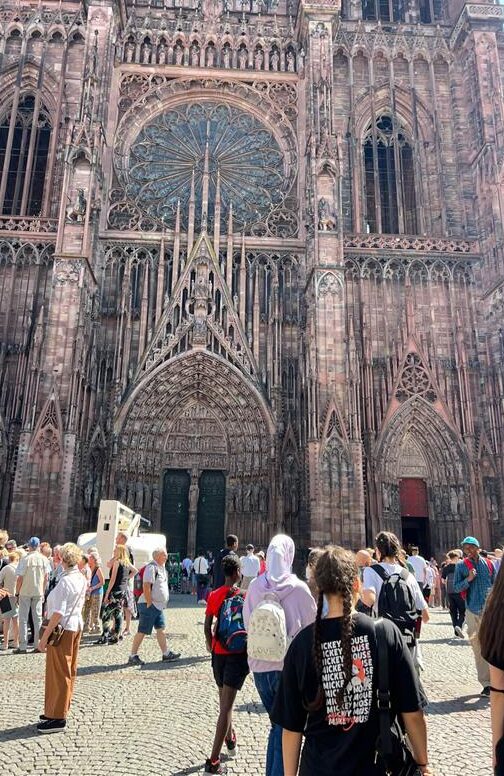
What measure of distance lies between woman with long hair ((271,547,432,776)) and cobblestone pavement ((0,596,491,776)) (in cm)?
272

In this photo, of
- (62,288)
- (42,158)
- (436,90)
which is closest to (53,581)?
(62,288)

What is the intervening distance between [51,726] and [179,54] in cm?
2779

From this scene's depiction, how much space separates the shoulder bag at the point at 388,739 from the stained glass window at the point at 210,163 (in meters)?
23.5

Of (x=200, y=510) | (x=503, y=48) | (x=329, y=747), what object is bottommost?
(x=329, y=747)

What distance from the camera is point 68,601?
5.77 m

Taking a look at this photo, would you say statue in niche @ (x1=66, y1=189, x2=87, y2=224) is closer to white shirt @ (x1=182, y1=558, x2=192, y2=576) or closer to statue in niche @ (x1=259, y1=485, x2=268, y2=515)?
statue in niche @ (x1=259, y1=485, x2=268, y2=515)

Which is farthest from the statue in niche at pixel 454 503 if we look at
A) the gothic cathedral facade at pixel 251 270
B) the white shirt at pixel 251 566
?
the white shirt at pixel 251 566

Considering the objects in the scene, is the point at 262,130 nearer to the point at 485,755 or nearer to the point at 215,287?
the point at 215,287

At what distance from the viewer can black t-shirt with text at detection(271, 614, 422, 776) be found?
238 centimetres

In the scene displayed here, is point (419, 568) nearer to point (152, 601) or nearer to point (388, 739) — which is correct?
point (152, 601)

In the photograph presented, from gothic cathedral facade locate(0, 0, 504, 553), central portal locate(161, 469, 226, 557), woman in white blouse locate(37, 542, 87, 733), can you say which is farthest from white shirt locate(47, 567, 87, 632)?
central portal locate(161, 469, 226, 557)

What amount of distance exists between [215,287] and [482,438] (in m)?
11.5

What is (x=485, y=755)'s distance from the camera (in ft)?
16.9

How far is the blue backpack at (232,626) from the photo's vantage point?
4.78m
